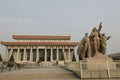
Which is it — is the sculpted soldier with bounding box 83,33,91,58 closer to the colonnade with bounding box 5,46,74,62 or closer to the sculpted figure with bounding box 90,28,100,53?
Result: the sculpted figure with bounding box 90,28,100,53

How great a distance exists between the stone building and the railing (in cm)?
5714

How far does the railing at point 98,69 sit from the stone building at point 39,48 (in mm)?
57142

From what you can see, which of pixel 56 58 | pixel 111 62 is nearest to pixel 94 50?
pixel 111 62

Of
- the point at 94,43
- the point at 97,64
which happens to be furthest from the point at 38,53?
the point at 97,64

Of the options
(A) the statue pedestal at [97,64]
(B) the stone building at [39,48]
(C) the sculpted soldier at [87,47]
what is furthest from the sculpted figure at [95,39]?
(B) the stone building at [39,48]

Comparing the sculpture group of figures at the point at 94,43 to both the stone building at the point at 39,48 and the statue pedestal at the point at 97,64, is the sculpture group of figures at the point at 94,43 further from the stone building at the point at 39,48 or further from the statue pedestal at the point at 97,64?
the stone building at the point at 39,48

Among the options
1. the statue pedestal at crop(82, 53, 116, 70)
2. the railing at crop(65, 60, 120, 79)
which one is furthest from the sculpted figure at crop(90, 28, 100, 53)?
the railing at crop(65, 60, 120, 79)

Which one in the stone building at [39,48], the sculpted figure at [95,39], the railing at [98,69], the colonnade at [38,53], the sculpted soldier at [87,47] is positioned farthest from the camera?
the colonnade at [38,53]

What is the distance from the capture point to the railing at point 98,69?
10.8 metres

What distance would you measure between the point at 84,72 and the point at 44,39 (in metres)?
64.7

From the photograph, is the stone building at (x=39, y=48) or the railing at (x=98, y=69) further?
the stone building at (x=39, y=48)

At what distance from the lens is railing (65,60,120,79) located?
427 inches

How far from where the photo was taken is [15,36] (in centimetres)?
7425

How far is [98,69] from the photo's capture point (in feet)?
38.9
